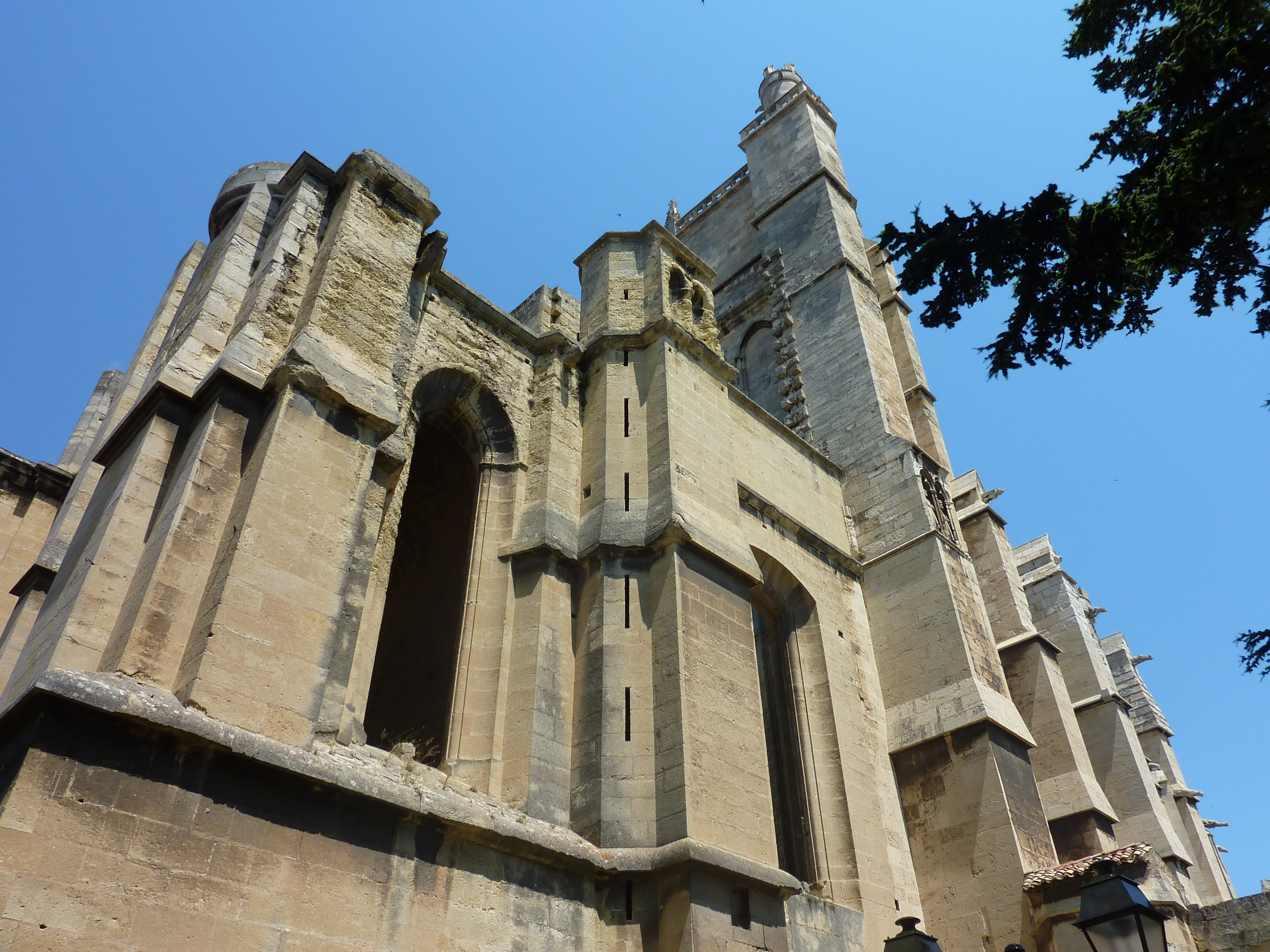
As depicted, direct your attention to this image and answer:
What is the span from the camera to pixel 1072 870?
909 cm

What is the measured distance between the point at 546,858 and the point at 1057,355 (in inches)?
208

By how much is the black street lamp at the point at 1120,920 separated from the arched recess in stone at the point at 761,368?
40.8 feet

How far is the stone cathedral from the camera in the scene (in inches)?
200

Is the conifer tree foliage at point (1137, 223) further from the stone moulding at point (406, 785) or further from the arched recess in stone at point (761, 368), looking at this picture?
the arched recess in stone at point (761, 368)

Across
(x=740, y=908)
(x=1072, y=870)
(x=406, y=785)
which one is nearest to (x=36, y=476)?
(x=406, y=785)

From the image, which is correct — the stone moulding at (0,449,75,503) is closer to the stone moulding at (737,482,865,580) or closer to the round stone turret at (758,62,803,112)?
the stone moulding at (737,482,865,580)

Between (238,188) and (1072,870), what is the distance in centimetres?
1140

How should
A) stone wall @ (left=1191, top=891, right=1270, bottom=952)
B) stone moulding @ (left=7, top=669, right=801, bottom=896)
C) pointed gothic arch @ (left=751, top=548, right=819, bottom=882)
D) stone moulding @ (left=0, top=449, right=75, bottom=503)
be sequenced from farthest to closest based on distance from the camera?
stone moulding @ (left=0, top=449, right=75, bottom=503)
pointed gothic arch @ (left=751, top=548, right=819, bottom=882)
stone wall @ (left=1191, top=891, right=1270, bottom=952)
stone moulding @ (left=7, top=669, right=801, bottom=896)

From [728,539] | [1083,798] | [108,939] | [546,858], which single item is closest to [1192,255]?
[728,539]

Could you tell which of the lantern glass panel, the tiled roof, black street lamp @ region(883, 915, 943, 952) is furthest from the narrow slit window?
the tiled roof

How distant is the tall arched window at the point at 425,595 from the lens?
1002 centimetres

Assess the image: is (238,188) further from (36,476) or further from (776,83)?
(776,83)

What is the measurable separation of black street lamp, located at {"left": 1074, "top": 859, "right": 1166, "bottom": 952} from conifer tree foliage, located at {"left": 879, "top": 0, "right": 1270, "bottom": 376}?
Result: 3.53m

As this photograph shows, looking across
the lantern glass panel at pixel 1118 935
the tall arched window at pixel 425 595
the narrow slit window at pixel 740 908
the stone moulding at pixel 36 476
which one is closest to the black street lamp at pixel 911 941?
the lantern glass panel at pixel 1118 935
